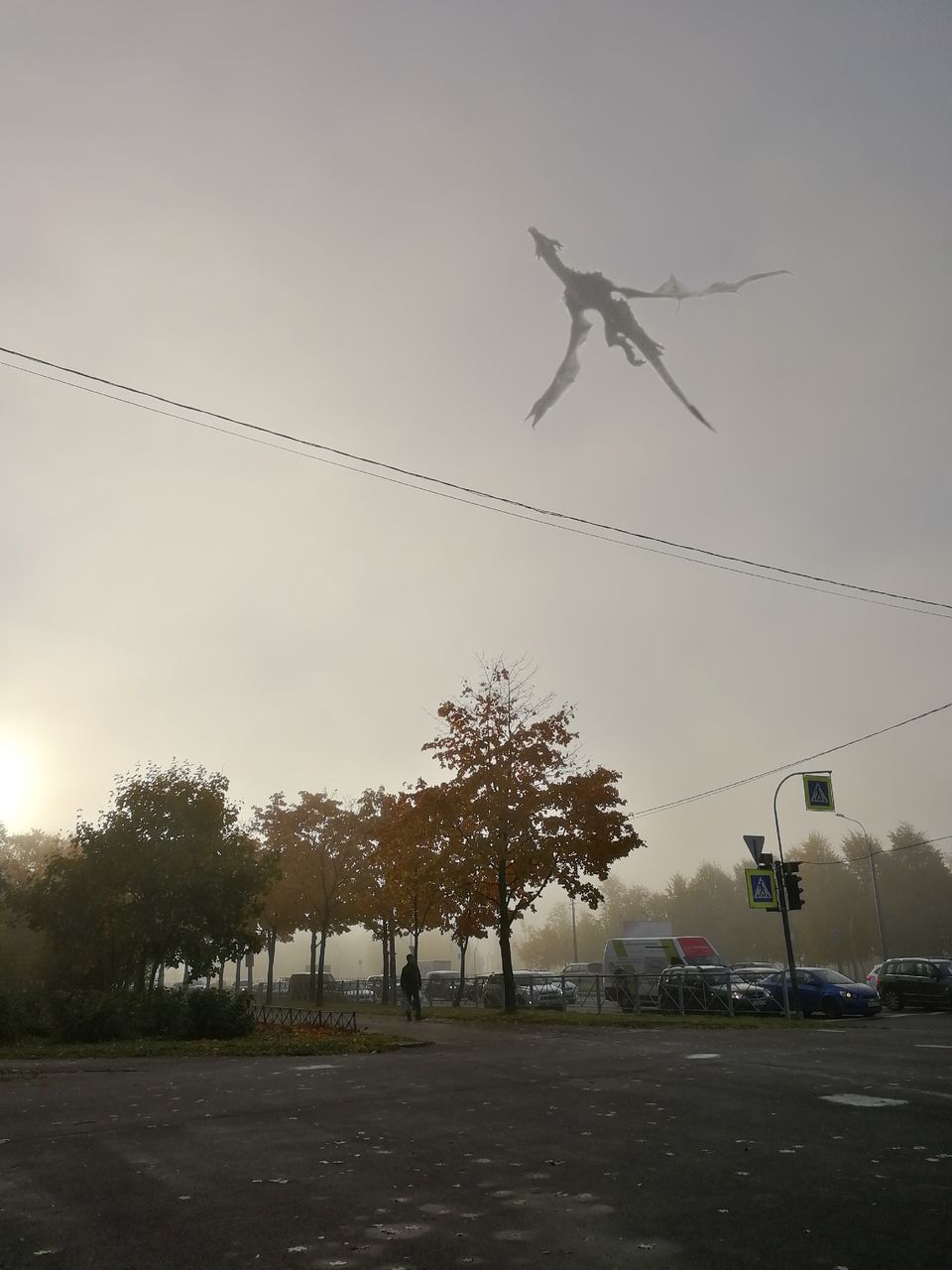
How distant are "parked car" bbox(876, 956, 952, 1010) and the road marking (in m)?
24.6

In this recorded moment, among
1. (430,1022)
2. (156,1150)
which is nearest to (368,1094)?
(156,1150)

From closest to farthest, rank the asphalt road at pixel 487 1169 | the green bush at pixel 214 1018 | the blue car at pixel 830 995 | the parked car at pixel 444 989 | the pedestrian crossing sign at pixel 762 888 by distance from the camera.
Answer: the asphalt road at pixel 487 1169 → the green bush at pixel 214 1018 → the pedestrian crossing sign at pixel 762 888 → the blue car at pixel 830 995 → the parked car at pixel 444 989

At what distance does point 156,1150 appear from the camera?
714 cm

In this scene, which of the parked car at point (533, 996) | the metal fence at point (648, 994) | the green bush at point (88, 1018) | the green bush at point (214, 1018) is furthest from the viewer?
the parked car at point (533, 996)

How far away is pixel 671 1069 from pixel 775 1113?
3.87 m

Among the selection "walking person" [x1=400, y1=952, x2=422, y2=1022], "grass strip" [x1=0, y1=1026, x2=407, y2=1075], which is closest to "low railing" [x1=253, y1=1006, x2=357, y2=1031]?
"walking person" [x1=400, y1=952, x2=422, y2=1022]

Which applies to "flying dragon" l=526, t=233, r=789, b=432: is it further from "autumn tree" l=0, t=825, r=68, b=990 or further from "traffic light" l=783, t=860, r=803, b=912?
"autumn tree" l=0, t=825, r=68, b=990

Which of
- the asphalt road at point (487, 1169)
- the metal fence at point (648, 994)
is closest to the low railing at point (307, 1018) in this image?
the metal fence at point (648, 994)

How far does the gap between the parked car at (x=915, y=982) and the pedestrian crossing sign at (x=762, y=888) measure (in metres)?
10.1

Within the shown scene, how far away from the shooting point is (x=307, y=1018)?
86.0 feet

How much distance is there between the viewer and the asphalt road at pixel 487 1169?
4.57 meters

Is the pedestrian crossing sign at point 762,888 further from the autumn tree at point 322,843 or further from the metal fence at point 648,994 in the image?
the autumn tree at point 322,843

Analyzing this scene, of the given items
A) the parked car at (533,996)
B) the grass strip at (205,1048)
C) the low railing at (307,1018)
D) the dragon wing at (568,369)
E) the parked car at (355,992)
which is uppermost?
the dragon wing at (568,369)

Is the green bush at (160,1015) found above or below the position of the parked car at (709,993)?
above
